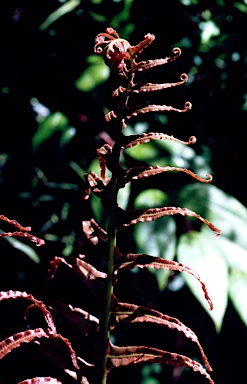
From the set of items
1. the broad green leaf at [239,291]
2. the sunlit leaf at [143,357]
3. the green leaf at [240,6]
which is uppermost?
the green leaf at [240,6]

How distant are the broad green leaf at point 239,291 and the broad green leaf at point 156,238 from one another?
85 mm

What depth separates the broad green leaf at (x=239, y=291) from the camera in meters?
0.66

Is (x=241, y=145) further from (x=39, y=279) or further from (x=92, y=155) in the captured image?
(x=39, y=279)

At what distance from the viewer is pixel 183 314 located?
1.05 metres

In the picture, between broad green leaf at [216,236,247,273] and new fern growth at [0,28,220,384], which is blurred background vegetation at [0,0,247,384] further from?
new fern growth at [0,28,220,384]

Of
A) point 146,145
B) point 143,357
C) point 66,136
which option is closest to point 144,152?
point 146,145

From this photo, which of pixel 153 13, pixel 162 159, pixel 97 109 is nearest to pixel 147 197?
pixel 162 159

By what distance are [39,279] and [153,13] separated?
0.51 m

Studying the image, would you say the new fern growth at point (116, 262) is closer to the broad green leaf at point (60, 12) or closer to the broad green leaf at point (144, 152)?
the broad green leaf at point (144, 152)

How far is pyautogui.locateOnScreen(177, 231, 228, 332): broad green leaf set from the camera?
635 millimetres

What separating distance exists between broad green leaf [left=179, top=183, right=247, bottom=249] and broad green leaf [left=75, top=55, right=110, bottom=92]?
8.4 inches

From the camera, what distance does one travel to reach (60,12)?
879 millimetres

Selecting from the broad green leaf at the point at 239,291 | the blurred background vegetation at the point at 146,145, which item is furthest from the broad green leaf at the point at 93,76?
the broad green leaf at the point at 239,291

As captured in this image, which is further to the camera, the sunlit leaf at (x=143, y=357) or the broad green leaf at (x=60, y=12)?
the broad green leaf at (x=60, y=12)
